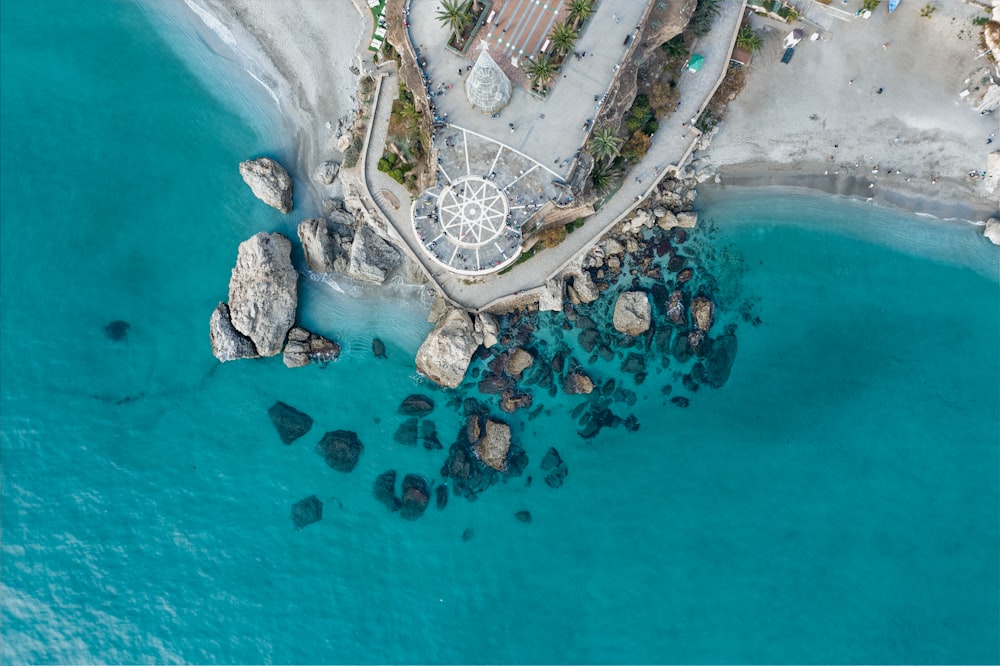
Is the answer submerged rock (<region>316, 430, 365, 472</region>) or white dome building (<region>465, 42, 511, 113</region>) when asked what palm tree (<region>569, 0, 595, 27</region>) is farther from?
submerged rock (<region>316, 430, 365, 472</region>)

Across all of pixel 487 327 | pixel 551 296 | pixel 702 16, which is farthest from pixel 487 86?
pixel 702 16

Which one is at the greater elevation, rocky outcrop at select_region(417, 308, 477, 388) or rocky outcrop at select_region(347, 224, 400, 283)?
rocky outcrop at select_region(347, 224, 400, 283)

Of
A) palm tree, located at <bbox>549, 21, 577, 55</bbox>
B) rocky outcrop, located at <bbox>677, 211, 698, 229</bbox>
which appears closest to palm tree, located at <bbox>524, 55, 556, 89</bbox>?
palm tree, located at <bbox>549, 21, 577, 55</bbox>

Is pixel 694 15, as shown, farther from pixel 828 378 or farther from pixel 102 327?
pixel 102 327

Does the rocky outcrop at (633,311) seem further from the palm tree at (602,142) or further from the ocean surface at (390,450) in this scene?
the palm tree at (602,142)

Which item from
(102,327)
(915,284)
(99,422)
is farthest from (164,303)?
(915,284)

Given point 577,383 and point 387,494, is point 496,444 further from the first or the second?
point 387,494

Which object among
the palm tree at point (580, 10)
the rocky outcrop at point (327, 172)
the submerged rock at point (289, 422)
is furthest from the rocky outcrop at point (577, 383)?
the rocky outcrop at point (327, 172)
